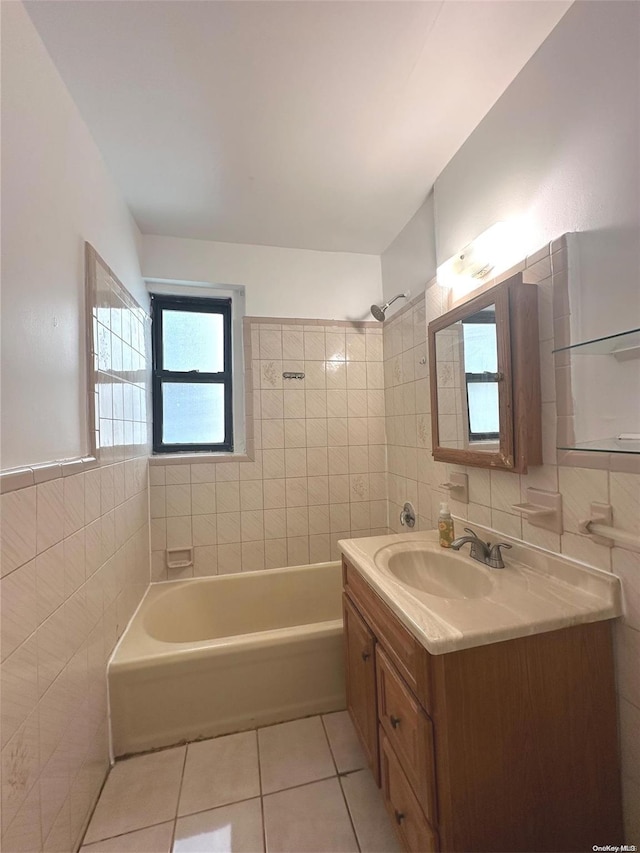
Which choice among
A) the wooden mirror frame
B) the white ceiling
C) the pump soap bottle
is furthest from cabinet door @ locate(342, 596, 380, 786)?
the white ceiling

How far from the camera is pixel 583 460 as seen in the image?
0.96 meters

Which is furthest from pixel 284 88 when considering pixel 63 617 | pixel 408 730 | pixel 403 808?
pixel 403 808

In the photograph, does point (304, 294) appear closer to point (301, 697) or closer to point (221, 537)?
point (221, 537)

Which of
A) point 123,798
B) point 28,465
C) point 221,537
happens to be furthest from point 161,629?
point 28,465

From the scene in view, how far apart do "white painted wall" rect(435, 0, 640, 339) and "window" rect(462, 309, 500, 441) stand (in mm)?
263

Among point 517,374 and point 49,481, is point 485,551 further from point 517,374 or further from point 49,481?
point 49,481

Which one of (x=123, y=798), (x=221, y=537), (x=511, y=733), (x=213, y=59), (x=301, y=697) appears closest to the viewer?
(x=511, y=733)

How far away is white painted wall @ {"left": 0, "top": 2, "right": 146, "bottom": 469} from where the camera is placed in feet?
2.80

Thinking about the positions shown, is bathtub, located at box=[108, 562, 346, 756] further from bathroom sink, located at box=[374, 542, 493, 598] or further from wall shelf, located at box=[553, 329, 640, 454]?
wall shelf, located at box=[553, 329, 640, 454]

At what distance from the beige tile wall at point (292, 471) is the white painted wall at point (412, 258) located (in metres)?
0.32

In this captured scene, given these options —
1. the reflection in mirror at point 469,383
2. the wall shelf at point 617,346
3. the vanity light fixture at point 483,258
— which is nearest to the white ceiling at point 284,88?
the vanity light fixture at point 483,258

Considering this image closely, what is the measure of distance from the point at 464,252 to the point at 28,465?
1.64 metres

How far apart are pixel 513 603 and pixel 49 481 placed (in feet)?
4.34

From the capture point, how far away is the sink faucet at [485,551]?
117 centimetres
